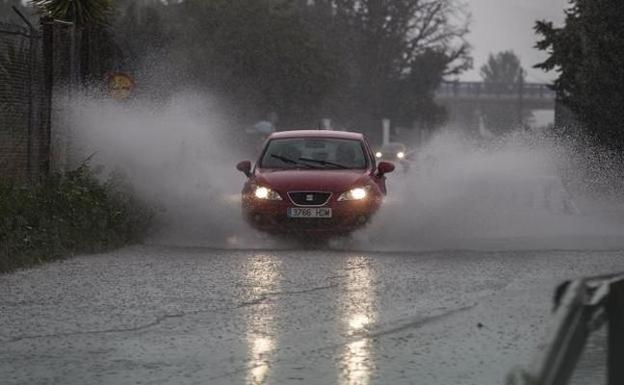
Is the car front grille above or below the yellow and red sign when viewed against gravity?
below

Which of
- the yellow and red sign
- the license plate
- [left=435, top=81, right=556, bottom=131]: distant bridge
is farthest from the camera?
[left=435, top=81, right=556, bottom=131]: distant bridge

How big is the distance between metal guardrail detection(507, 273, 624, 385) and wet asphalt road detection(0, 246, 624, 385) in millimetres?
2965

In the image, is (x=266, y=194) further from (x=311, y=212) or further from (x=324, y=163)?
(x=324, y=163)

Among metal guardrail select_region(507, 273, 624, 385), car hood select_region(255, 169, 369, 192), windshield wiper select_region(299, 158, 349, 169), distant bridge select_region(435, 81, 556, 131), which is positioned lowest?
distant bridge select_region(435, 81, 556, 131)

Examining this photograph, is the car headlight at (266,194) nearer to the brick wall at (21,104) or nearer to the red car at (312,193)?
the red car at (312,193)

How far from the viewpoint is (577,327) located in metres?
4.54

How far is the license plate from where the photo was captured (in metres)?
17.6

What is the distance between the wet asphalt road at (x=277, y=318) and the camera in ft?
26.8

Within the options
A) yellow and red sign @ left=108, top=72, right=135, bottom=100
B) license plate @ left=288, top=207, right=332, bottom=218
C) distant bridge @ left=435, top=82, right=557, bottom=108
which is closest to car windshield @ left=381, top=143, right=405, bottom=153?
yellow and red sign @ left=108, top=72, right=135, bottom=100

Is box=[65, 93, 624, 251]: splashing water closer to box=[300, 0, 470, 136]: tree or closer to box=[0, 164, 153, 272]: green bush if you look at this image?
box=[0, 164, 153, 272]: green bush

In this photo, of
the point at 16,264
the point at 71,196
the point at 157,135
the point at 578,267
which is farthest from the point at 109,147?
the point at 578,267

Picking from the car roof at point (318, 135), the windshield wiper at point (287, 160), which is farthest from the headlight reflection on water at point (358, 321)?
the car roof at point (318, 135)

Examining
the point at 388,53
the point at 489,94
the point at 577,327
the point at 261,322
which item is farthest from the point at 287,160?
the point at 489,94

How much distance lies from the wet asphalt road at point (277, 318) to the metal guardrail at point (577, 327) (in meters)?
2.97
